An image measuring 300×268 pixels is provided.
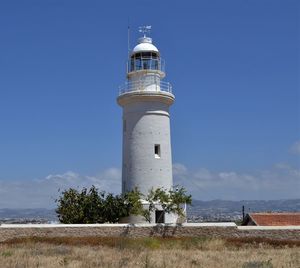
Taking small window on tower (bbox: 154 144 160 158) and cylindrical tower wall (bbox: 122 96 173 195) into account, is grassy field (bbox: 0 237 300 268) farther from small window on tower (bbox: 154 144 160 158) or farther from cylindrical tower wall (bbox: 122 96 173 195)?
small window on tower (bbox: 154 144 160 158)

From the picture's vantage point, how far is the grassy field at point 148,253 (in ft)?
56.2

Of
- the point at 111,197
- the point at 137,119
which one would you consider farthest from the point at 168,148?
the point at 111,197

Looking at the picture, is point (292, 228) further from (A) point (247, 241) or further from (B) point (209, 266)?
(B) point (209, 266)

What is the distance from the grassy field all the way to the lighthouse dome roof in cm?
1280

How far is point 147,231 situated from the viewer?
91.8 ft

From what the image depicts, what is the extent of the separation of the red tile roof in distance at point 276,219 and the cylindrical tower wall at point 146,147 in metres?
7.74

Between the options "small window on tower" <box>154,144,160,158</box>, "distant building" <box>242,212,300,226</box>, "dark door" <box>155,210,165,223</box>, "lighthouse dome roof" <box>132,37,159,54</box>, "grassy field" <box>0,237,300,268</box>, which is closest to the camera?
"grassy field" <box>0,237,300,268</box>

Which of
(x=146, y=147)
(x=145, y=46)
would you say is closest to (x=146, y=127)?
(x=146, y=147)

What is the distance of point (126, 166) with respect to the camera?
1299 inches

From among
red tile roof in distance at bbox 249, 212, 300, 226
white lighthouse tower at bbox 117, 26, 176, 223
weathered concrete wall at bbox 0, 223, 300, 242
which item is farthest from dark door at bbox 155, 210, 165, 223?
red tile roof in distance at bbox 249, 212, 300, 226

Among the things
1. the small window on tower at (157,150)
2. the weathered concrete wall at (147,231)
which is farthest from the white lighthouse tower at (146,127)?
the weathered concrete wall at (147,231)

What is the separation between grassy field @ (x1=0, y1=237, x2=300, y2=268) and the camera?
17142 millimetres

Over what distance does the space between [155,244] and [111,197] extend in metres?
7.55

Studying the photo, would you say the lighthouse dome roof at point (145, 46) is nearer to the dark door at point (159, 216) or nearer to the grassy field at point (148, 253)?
the dark door at point (159, 216)
